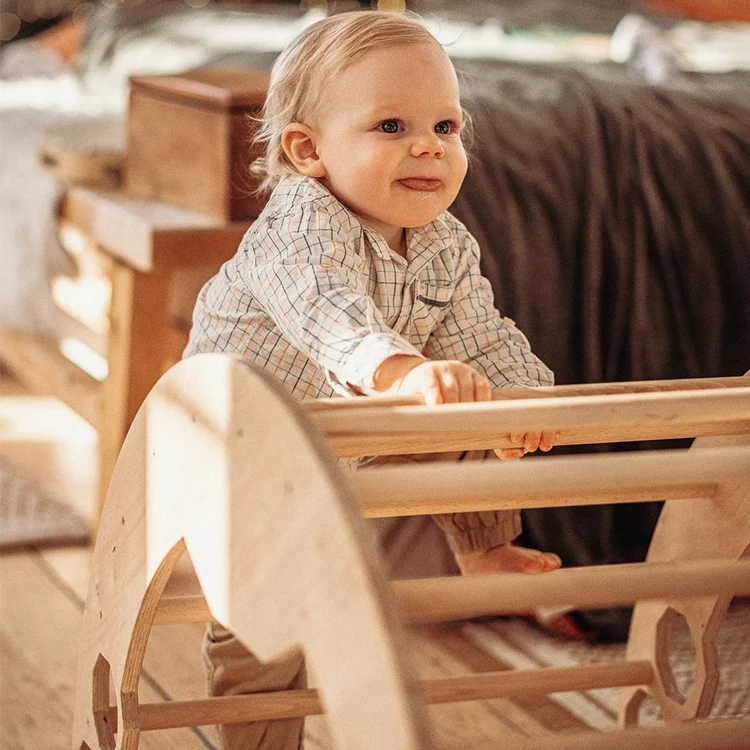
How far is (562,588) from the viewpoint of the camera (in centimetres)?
67

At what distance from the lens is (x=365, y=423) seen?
0.70 meters

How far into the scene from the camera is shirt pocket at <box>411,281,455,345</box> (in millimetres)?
1001

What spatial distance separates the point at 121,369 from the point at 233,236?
0.77 ft

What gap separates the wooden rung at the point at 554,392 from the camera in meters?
0.73

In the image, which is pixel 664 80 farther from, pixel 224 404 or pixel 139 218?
Answer: pixel 224 404

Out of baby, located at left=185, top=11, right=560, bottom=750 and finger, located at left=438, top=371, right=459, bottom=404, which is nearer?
finger, located at left=438, top=371, right=459, bottom=404

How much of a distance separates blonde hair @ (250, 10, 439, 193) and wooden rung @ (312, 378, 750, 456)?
32 cm

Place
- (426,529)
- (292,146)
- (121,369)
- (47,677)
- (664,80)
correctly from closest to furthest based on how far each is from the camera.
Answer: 1. (292,146)
2. (47,677)
3. (426,529)
4. (121,369)
5. (664,80)

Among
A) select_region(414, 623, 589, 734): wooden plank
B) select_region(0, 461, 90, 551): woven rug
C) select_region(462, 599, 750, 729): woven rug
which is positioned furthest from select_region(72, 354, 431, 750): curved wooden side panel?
select_region(0, 461, 90, 551): woven rug

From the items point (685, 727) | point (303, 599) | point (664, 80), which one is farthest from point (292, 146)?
point (664, 80)

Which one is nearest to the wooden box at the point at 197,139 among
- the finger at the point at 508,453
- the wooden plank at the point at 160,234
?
the wooden plank at the point at 160,234

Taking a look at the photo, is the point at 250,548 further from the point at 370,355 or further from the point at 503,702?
the point at 503,702

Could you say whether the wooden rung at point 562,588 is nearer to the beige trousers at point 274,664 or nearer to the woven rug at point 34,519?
the beige trousers at point 274,664

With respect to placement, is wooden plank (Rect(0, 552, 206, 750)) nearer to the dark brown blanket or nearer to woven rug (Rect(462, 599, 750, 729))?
woven rug (Rect(462, 599, 750, 729))
